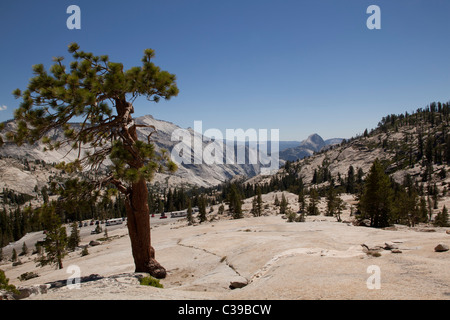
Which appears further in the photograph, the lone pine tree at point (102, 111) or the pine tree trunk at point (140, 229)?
the pine tree trunk at point (140, 229)

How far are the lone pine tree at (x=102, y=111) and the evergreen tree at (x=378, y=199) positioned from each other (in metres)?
46.1

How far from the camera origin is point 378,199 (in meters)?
48.0

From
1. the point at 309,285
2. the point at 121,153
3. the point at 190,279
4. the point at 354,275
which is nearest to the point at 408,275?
the point at 354,275

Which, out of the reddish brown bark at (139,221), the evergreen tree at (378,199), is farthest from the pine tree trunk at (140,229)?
the evergreen tree at (378,199)

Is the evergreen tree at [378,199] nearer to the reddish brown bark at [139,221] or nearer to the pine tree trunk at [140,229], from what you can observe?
the reddish brown bark at [139,221]

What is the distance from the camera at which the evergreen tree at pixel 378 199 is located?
4781 centimetres

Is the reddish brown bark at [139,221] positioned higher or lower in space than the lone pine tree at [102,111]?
lower

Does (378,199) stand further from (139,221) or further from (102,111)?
(102,111)

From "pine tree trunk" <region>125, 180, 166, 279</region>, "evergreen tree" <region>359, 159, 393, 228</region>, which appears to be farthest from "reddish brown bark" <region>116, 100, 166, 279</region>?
"evergreen tree" <region>359, 159, 393, 228</region>

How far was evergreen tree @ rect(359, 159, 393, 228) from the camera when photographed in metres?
47.8

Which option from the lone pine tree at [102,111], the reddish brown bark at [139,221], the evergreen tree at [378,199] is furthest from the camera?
the evergreen tree at [378,199]
